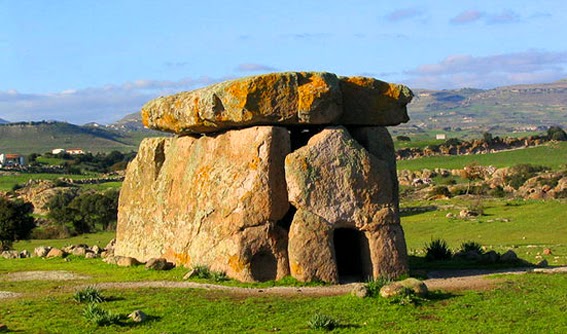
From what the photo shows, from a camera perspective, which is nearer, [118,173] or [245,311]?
[245,311]

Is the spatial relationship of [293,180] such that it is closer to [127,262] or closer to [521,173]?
[127,262]

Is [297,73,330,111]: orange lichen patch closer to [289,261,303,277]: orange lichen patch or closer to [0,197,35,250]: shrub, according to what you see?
[289,261,303,277]: orange lichen patch

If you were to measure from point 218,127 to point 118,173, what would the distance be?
279 ft

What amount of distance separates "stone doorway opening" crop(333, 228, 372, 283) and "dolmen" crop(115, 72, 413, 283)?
6cm

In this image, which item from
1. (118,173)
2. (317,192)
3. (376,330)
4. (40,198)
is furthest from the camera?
(118,173)

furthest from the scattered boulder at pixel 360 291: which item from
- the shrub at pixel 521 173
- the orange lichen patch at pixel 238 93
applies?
the shrub at pixel 521 173

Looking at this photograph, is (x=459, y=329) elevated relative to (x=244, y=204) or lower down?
lower down

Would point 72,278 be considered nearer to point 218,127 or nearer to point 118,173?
point 218,127

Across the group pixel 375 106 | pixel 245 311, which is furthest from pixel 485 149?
pixel 245 311

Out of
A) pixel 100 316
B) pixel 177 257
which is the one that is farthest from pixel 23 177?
pixel 100 316

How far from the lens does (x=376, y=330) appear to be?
1548 cm

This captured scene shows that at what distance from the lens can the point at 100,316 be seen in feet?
53.9

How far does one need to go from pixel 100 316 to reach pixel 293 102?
778cm

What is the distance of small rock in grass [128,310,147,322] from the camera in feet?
54.2
